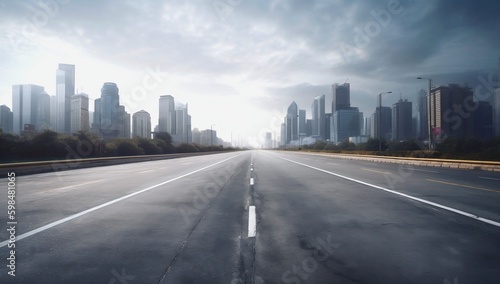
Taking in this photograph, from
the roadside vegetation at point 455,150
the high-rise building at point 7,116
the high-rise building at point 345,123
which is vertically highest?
the high-rise building at point 345,123

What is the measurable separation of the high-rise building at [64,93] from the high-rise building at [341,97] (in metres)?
102

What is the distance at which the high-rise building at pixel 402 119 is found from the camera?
89.7 meters

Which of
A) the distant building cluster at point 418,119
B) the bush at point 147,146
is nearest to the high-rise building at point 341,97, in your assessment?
the distant building cluster at point 418,119

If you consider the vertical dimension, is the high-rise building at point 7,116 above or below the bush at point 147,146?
above

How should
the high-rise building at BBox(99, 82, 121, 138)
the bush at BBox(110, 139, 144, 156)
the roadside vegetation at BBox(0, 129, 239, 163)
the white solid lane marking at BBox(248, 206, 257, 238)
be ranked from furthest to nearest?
the high-rise building at BBox(99, 82, 121, 138)
the bush at BBox(110, 139, 144, 156)
the roadside vegetation at BBox(0, 129, 239, 163)
the white solid lane marking at BBox(248, 206, 257, 238)

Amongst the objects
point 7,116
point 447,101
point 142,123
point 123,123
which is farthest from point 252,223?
point 142,123

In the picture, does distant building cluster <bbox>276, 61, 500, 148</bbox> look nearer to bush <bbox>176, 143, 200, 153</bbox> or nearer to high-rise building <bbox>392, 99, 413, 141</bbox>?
high-rise building <bbox>392, 99, 413, 141</bbox>

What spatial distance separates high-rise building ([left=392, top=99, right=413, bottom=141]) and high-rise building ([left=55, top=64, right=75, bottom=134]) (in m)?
85.0

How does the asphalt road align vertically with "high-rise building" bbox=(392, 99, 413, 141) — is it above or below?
below

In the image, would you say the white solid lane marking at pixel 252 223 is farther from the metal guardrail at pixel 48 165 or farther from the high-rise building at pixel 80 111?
the high-rise building at pixel 80 111

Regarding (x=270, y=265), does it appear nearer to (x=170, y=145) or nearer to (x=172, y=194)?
(x=172, y=194)

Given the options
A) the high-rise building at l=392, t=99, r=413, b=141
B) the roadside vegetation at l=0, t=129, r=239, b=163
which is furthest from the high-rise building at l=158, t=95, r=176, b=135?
the high-rise building at l=392, t=99, r=413, b=141

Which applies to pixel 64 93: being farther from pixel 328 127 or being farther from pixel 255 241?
pixel 328 127

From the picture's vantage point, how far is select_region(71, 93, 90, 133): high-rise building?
157ft
